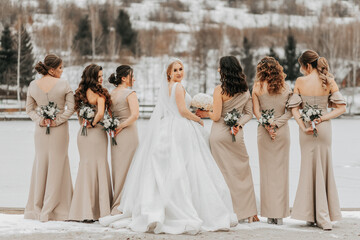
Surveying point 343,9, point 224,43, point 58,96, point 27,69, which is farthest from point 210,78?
point 58,96

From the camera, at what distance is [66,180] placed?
6.98 meters

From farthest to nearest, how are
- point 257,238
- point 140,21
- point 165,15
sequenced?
point 165,15
point 140,21
point 257,238

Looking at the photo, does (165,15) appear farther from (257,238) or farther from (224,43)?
(257,238)

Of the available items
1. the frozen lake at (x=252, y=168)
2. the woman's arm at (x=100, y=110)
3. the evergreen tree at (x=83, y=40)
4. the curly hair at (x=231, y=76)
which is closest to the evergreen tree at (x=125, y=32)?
the evergreen tree at (x=83, y=40)

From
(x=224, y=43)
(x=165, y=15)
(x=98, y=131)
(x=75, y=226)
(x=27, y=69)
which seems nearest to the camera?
(x=75, y=226)

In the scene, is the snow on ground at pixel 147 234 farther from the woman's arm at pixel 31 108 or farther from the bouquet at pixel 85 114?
the woman's arm at pixel 31 108

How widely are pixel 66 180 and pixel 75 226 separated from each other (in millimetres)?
816

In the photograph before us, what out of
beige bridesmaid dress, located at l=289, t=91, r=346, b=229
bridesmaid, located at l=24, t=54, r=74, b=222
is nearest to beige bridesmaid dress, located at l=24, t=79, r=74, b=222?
bridesmaid, located at l=24, t=54, r=74, b=222

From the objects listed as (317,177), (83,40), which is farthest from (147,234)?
(83,40)

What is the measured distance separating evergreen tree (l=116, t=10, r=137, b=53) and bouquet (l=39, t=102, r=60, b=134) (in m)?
69.5

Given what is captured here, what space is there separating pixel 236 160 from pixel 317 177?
103 centimetres

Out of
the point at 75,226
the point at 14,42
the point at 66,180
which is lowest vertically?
the point at 75,226

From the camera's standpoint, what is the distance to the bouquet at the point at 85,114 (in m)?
6.70

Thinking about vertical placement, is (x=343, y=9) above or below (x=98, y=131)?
above
